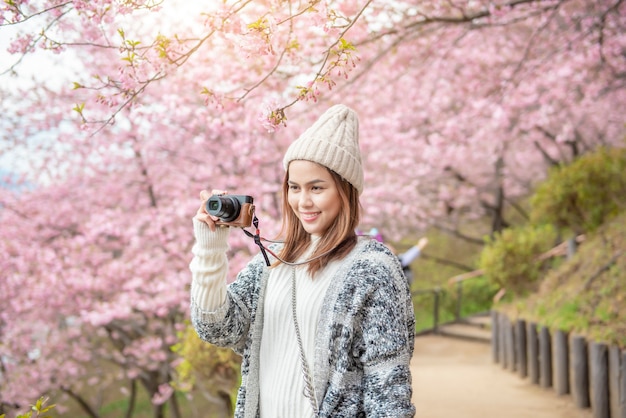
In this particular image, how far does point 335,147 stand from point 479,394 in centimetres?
489

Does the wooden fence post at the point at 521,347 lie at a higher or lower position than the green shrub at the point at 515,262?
lower

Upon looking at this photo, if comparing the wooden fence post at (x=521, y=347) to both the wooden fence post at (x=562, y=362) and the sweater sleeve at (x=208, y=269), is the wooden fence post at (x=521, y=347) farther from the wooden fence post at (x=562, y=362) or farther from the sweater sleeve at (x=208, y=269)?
the sweater sleeve at (x=208, y=269)

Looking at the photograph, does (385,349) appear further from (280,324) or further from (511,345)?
(511,345)

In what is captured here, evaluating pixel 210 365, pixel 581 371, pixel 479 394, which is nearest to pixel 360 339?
pixel 210 365

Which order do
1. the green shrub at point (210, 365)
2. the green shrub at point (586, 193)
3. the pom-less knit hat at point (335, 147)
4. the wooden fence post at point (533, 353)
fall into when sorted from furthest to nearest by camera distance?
the green shrub at point (586, 193), the wooden fence post at point (533, 353), the green shrub at point (210, 365), the pom-less knit hat at point (335, 147)

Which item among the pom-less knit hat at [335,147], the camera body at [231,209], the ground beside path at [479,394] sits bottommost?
the ground beside path at [479,394]

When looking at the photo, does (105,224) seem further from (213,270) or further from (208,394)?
(213,270)

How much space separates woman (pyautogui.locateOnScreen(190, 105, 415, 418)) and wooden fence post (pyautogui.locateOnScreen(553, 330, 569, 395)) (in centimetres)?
443

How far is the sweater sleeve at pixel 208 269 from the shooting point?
1789 mm

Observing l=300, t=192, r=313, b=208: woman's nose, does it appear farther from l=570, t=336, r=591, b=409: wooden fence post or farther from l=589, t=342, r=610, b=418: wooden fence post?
l=570, t=336, r=591, b=409: wooden fence post

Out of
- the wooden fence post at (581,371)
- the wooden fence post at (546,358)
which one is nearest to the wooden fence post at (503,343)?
the wooden fence post at (546,358)

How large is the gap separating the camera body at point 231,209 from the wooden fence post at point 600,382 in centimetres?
396

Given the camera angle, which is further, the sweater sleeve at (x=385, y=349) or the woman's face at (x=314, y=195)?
the woman's face at (x=314, y=195)

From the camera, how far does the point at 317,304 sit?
1793 mm
